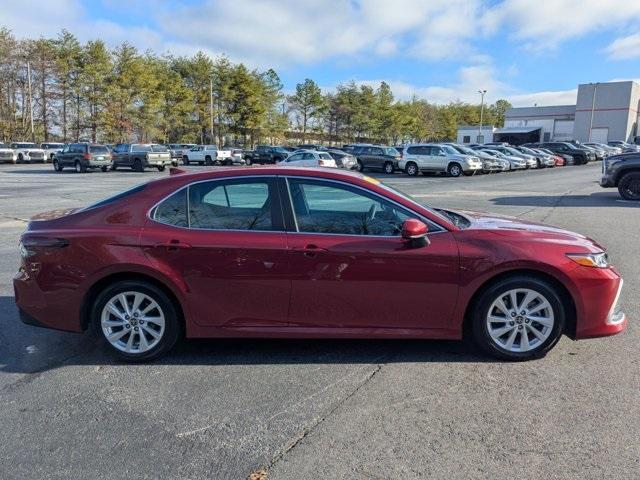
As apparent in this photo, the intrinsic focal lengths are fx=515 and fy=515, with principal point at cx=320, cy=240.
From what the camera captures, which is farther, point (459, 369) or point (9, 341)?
point (9, 341)

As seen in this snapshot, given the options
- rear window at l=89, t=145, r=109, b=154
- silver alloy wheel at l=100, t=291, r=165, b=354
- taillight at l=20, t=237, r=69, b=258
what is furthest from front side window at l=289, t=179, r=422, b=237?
rear window at l=89, t=145, r=109, b=154

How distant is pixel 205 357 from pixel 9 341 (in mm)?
1870

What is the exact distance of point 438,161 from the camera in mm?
30094

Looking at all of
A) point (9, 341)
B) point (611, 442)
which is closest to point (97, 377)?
point (9, 341)

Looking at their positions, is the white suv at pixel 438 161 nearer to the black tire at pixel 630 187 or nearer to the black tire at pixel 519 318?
the black tire at pixel 630 187

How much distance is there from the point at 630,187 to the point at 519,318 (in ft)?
47.7

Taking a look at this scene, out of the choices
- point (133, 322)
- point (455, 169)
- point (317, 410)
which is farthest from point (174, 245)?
point (455, 169)

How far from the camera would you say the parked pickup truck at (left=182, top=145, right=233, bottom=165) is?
42.8m

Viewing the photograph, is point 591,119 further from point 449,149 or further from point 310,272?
point 310,272

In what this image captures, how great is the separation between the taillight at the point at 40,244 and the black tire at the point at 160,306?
506mm

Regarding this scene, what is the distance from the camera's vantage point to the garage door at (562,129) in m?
82.2

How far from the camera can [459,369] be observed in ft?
13.0

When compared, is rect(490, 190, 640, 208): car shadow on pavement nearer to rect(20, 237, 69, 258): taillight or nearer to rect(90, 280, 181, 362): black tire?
rect(90, 280, 181, 362): black tire

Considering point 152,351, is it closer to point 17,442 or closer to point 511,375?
point 17,442
